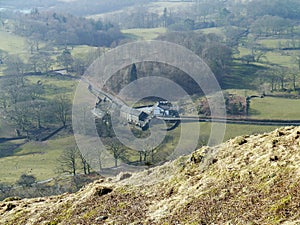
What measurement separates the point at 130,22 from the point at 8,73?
295ft

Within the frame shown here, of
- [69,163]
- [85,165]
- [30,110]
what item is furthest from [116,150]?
[30,110]

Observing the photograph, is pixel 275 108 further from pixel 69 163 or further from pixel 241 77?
pixel 69 163

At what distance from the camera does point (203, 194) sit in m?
13.1

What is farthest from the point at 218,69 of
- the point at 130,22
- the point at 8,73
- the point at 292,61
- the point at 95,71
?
the point at 130,22

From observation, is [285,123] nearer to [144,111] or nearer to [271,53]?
[144,111]

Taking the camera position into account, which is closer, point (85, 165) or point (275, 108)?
point (85, 165)

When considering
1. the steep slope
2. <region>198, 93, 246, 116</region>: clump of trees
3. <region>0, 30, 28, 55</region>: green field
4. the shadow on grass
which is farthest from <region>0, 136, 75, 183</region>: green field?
<region>0, 30, 28, 55</region>: green field

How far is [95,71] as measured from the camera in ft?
281

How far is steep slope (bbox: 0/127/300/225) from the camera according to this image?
11555 mm

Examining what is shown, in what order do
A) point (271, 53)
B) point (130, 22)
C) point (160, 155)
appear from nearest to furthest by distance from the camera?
point (160, 155) → point (271, 53) → point (130, 22)

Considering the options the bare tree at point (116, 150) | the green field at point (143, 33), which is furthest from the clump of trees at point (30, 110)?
the green field at point (143, 33)

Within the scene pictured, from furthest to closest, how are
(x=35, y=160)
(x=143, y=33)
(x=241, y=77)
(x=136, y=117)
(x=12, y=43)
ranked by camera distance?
1. (x=143, y=33)
2. (x=12, y=43)
3. (x=241, y=77)
4. (x=136, y=117)
5. (x=35, y=160)

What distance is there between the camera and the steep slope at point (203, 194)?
37.9 feet

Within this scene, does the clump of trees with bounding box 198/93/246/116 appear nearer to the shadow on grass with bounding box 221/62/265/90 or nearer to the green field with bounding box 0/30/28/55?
the shadow on grass with bounding box 221/62/265/90
